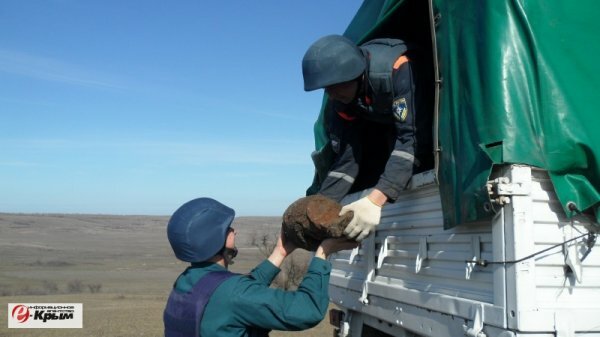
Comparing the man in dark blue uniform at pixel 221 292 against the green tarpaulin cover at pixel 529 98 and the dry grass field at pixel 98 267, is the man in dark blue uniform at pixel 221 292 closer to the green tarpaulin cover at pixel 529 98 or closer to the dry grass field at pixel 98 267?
the green tarpaulin cover at pixel 529 98

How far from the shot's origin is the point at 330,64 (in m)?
3.88

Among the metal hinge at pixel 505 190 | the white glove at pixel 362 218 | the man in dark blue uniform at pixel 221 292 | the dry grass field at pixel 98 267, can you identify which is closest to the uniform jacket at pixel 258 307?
the man in dark blue uniform at pixel 221 292

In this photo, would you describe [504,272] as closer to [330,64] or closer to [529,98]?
[529,98]

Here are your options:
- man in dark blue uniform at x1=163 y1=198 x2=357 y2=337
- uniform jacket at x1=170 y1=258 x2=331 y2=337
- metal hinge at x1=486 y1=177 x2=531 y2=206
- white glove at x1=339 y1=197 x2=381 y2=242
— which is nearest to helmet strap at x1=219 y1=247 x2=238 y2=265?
man in dark blue uniform at x1=163 y1=198 x2=357 y2=337

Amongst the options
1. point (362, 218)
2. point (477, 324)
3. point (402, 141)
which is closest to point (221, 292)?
point (362, 218)

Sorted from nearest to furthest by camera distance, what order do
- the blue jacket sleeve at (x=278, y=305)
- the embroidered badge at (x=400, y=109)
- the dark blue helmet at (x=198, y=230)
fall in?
the blue jacket sleeve at (x=278, y=305) < the dark blue helmet at (x=198, y=230) < the embroidered badge at (x=400, y=109)

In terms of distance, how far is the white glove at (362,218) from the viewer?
11.5 ft

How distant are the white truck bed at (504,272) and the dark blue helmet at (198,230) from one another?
1.13 meters

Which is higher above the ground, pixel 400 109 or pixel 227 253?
pixel 400 109

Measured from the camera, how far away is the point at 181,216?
3205mm

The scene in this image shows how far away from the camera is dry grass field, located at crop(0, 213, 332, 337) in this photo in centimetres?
1721

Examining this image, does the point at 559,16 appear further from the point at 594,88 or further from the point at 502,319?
the point at 502,319

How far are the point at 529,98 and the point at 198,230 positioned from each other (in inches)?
64.9

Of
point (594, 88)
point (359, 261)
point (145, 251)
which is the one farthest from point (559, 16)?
point (145, 251)
